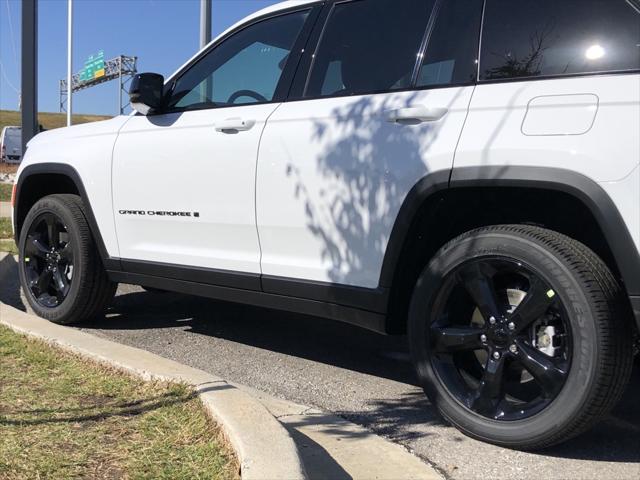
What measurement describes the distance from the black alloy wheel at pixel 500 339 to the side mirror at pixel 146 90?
221 centimetres

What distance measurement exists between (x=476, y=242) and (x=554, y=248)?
0.34 meters

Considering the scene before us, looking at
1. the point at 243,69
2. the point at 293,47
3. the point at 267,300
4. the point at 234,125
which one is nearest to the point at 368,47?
the point at 293,47

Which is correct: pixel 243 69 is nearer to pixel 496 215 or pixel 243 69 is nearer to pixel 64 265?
pixel 496 215

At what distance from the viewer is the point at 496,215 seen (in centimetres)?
305

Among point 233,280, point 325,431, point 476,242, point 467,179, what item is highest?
point 467,179

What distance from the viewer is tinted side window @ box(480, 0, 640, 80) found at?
2539 millimetres

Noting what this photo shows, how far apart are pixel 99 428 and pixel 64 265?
2163mm

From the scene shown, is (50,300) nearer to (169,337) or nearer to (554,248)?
(169,337)

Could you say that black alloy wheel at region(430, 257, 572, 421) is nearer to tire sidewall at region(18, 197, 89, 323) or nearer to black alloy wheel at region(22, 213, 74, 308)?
tire sidewall at region(18, 197, 89, 323)

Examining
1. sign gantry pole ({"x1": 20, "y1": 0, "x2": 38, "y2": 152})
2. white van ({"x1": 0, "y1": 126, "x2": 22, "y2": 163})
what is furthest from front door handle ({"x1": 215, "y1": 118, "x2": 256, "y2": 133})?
white van ({"x1": 0, "y1": 126, "x2": 22, "y2": 163})

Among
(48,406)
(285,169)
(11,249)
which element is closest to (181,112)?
(285,169)

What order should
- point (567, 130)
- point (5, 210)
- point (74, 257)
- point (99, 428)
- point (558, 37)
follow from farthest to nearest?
point (5, 210) < point (74, 257) < point (99, 428) < point (558, 37) < point (567, 130)

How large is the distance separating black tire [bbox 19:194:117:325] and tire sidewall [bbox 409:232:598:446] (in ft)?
8.07

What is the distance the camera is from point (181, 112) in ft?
13.3
